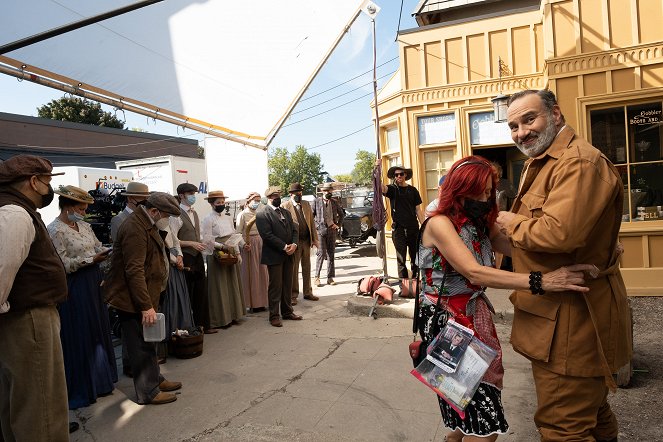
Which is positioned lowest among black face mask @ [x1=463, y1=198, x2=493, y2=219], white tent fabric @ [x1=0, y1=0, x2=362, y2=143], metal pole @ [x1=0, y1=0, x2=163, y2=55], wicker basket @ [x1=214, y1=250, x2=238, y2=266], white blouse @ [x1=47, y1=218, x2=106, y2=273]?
wicker basket @ [x1=214, y1=250, x2=238, y2=266]

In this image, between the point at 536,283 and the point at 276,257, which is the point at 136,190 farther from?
the point at 536,283

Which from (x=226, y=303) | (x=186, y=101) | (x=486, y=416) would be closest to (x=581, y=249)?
(x=486, y=416)

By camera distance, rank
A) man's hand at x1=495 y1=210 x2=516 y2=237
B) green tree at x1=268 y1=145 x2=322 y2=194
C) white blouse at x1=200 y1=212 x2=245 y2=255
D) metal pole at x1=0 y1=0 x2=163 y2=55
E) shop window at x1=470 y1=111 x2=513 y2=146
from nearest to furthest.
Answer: man's hand at x1=495 y1=210 x2=516 y2=237
metal pole at x1=0 y1=0 x2=163 y2=55
white blouse at x1=200 y1=212 x2=245 y2=255
shop window at x1=470 y1=111 x2=513 y2=146
green tree at x1=268 y1=145 x2=322 y2=194

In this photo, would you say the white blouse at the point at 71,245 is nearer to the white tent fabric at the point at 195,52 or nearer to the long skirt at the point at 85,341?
the long skirt at the point at 85,341

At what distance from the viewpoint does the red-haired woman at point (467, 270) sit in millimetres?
2201

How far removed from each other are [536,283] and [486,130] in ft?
24.7

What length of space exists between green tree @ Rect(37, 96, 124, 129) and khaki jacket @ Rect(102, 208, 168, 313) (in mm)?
39931

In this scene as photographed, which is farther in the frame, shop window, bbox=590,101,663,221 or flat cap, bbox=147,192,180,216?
shop window, bbox=590,101,663,221

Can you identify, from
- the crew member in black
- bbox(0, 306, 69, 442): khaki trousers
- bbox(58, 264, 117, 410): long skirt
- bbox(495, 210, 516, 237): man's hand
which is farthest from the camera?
the crew member in black

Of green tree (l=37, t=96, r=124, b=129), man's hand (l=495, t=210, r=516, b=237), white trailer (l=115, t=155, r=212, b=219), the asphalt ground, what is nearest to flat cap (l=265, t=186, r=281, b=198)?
the asphalt ground

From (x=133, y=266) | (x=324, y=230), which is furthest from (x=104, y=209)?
(x=324, y=230)

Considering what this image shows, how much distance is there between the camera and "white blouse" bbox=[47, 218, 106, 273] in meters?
4.25

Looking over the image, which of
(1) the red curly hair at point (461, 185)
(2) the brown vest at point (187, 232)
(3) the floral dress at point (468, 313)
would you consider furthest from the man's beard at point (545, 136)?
(2) the brown vest at point (187, 232)

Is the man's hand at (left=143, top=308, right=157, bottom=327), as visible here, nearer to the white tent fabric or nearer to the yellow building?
the white tent fabric
